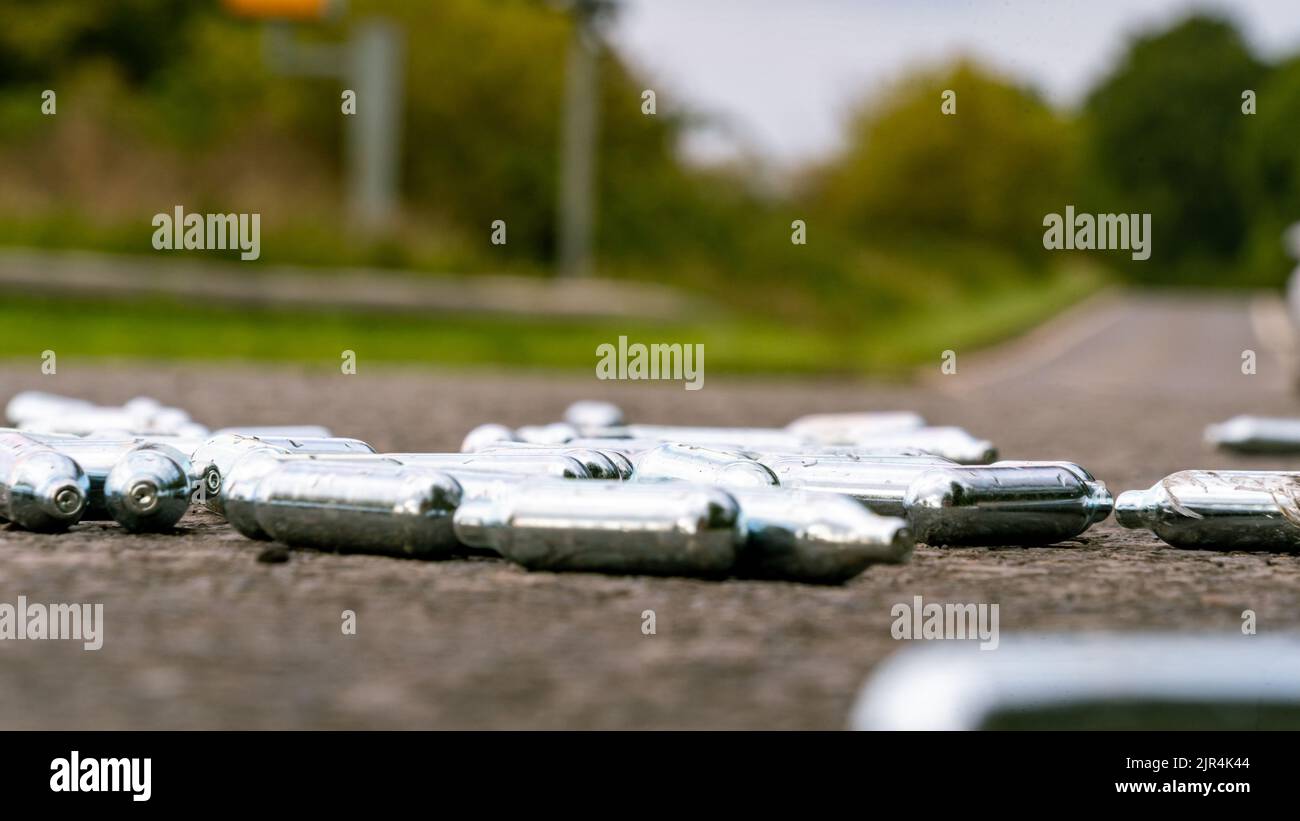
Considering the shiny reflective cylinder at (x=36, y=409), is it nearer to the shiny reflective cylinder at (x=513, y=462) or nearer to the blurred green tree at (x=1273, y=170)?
the shiny reflective cylinder at (x=513, y=462)

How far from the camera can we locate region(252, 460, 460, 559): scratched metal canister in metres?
4.07

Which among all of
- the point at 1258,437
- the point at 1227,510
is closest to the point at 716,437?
the point at 1227,510

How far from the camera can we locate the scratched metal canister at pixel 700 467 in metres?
4.46

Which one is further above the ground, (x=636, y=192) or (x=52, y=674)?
(x=636, y=192)

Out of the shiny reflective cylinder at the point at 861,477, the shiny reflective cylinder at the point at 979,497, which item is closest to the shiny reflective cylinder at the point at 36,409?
the shiny reflective cylinder at the point at 861,477

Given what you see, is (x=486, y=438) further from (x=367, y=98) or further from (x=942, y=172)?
(x=942, y=172)

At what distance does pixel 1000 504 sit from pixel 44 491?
2429 mm

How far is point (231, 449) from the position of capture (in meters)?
4.93

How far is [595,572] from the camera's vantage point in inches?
155

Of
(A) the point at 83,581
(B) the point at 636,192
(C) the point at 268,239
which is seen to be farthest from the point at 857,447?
(B) the point at 636,192
